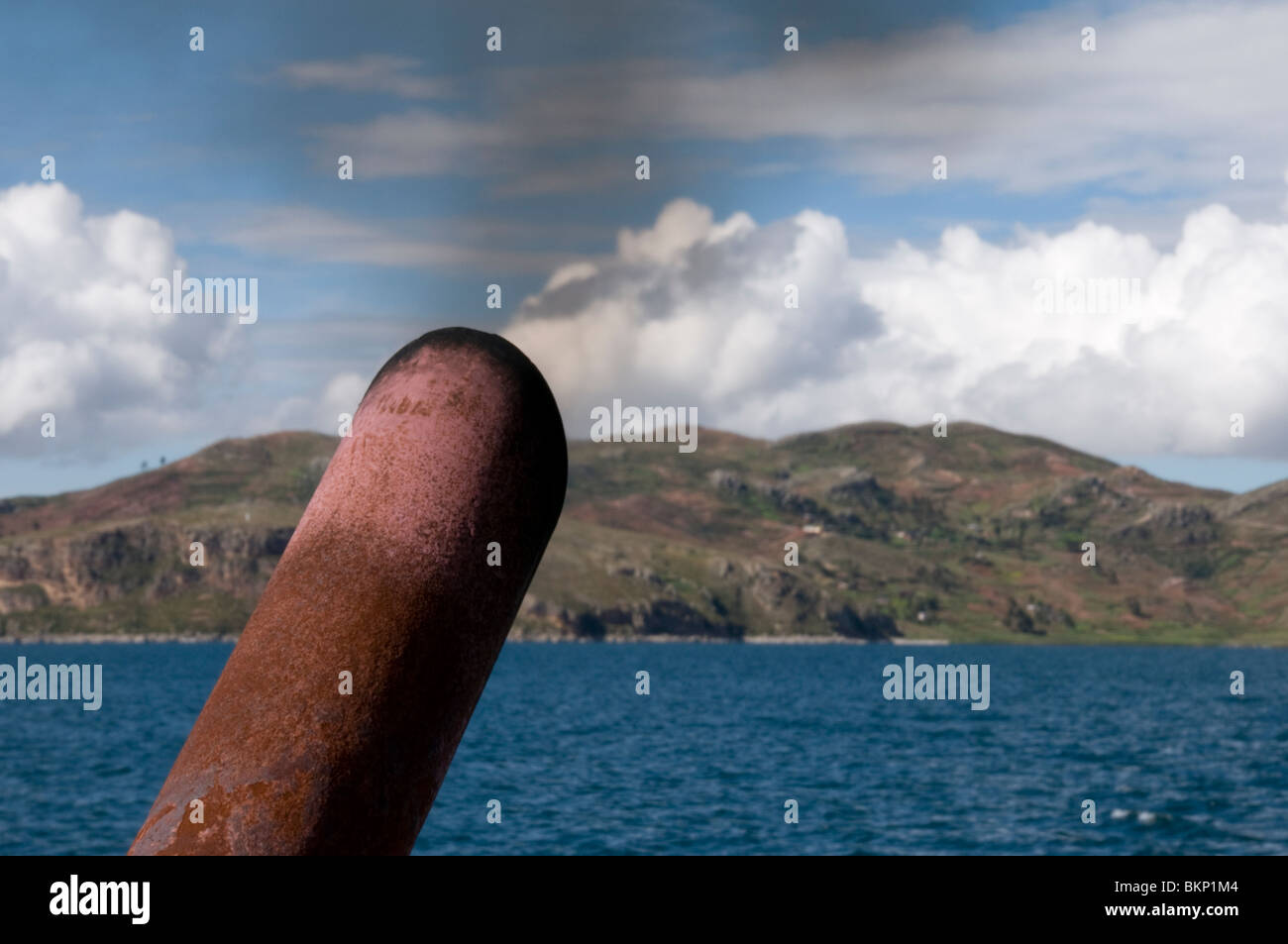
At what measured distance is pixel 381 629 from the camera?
489 cm

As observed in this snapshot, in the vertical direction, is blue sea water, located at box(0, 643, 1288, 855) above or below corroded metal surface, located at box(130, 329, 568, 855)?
below

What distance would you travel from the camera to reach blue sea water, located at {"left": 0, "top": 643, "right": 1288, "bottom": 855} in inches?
1716

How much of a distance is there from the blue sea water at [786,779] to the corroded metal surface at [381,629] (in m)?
35.6

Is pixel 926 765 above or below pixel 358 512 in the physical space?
below

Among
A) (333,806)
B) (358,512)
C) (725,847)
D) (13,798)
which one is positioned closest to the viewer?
(333,806)

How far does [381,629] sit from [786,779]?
59.3 m

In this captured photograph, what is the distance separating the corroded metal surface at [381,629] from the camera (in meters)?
4.77

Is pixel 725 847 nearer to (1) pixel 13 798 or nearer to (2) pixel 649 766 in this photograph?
(2) pixel 649 766

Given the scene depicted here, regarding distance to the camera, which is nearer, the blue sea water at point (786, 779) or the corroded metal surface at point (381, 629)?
the corroded metal surface at point (381, 629)

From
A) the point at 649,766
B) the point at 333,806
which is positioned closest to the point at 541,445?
the point at 333,806

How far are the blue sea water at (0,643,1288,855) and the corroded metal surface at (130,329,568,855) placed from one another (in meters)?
35.6
